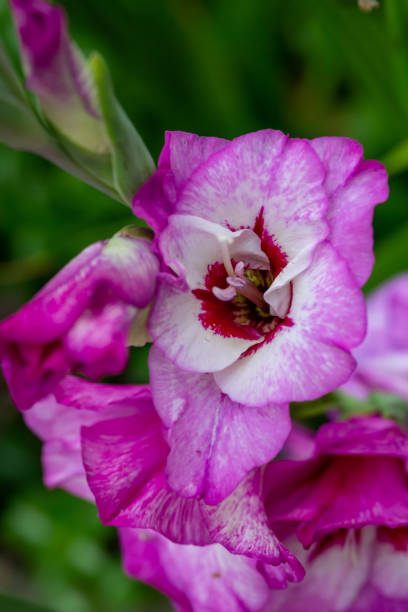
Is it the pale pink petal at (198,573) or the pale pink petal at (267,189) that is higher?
the pale pink petal at (267,189)

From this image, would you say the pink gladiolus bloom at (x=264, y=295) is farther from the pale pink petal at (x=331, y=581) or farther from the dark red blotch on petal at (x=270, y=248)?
the pale pink petal at (x=331, y=581)

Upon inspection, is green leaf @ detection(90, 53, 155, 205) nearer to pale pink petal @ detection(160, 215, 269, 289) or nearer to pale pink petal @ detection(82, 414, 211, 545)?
pale pink petal @ detection(160, 215, 269, 289)

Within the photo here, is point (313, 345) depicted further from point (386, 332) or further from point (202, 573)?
point (386, 332)

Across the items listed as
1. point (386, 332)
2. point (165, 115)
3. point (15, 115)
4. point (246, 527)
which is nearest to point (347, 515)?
point (246, 527)

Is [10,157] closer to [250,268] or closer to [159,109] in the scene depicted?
[159,109]

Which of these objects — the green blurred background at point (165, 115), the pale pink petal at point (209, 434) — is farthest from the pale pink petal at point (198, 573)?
the green blurred background at point (165, 115)

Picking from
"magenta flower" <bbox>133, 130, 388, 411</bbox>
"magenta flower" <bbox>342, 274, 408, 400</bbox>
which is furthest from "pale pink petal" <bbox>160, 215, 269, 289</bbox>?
"magenta flower" <bbox>342, 274, 408, 400</bbox>
